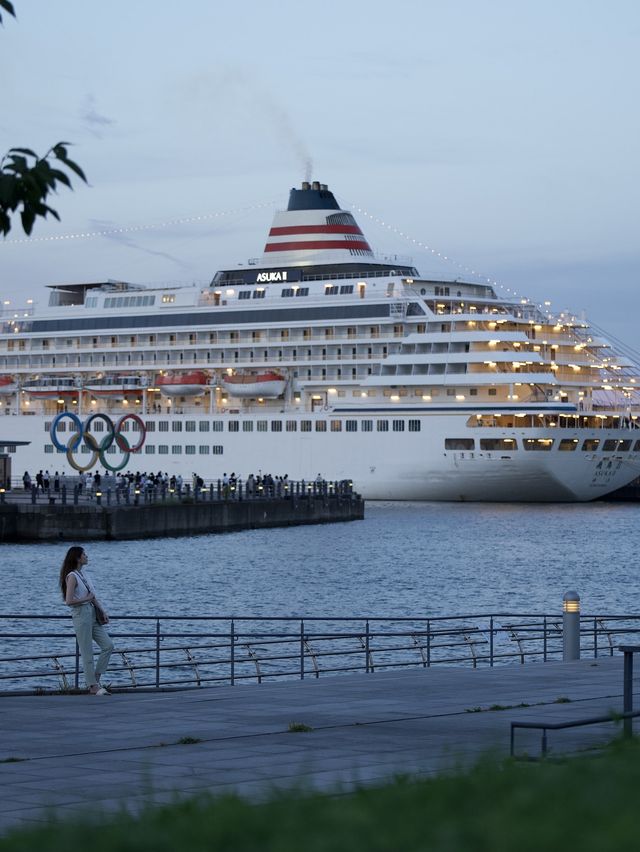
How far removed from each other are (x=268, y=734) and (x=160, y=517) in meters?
58.3

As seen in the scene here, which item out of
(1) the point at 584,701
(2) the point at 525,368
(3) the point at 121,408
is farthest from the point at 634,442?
(1) the point at 584,701

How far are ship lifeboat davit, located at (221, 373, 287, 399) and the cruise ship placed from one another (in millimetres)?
145

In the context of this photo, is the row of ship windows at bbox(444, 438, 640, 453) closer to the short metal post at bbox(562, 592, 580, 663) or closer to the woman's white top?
the short metal post at bbox(562, 592, 580, 663)

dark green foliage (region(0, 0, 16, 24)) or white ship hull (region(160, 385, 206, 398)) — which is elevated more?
white ship hull (region(160, 385, 206, 398))

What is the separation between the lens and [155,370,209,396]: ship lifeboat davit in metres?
105

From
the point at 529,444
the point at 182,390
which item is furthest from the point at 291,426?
the point at 529,444

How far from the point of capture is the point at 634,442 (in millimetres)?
95500

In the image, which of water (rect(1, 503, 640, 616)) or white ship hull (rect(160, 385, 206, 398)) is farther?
white ship hull (rect(160, 385, 206, 398))

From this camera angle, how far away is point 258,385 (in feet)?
334

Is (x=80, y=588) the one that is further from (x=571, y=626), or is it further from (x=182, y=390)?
(x=182, y=390)

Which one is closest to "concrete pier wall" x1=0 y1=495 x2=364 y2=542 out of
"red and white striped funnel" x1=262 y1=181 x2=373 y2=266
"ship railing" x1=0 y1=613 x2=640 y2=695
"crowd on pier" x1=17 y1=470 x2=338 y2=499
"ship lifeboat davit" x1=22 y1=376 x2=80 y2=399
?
"crowd on pier" x1=17 y1=470 x2=338 y2=499

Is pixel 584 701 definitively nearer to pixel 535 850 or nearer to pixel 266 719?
pixel 266 719

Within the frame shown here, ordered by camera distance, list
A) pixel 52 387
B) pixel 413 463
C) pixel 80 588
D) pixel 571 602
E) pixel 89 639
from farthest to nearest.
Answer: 1. pixel 52 387
2. pixel 413 463
3. pixel 571 602
4. pixel 89 639
5. pixel 80 588

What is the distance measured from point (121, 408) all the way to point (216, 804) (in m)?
104
